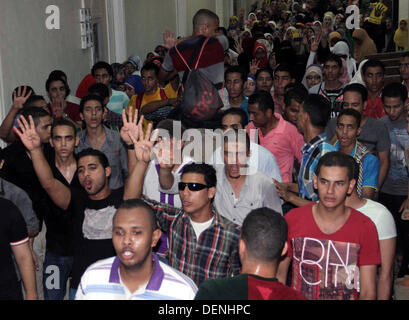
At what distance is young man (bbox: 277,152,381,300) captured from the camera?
141 inches

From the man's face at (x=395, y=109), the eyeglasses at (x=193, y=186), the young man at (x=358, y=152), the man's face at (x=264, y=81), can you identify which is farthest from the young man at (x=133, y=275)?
the man's face at (x=264, y=81)

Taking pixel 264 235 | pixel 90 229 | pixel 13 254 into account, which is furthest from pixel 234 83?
pixel 264 235

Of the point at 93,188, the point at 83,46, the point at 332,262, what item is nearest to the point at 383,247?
the point at 332,262

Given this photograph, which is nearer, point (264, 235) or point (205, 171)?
point (264, 235)

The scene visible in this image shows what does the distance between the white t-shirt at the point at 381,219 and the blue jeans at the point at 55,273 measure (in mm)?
2300

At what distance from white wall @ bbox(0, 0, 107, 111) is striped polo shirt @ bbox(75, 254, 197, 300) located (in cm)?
470

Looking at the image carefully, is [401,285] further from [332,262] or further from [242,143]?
[242,143]

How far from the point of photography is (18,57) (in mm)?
8039

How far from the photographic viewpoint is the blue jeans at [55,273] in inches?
183

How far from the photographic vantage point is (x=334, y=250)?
360 cm

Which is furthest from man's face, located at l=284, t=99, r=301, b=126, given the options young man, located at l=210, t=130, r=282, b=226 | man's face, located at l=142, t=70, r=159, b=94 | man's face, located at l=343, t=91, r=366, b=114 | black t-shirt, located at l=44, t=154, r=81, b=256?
black t-shirt, located at l=44, t=154, r=81, b=256

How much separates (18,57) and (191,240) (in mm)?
5228

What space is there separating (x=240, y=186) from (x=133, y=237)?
1538mm

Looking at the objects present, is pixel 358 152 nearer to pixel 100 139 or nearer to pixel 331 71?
pixel 100 139
